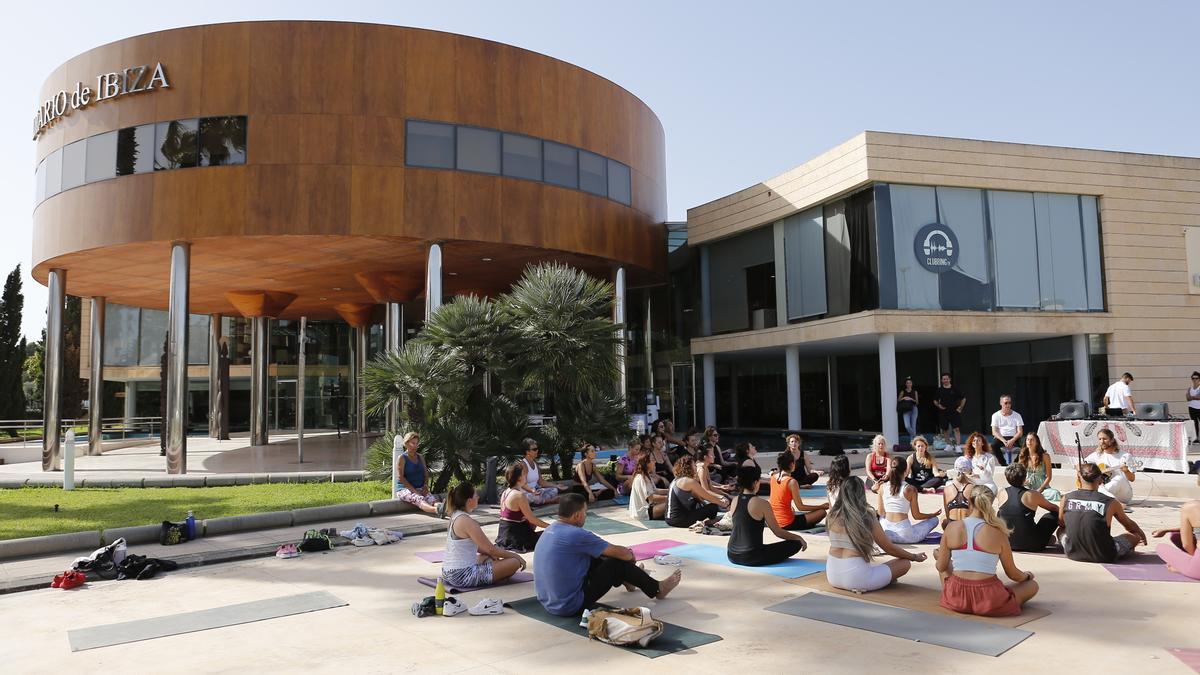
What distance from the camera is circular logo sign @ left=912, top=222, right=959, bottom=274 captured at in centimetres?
2175

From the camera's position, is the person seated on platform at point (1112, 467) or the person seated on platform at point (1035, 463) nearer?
the person seated on platform at point (1112, 467)

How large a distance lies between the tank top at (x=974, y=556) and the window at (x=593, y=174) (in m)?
17.3

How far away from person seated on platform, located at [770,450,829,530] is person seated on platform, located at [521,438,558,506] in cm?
408

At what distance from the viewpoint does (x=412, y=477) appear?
44.3ft

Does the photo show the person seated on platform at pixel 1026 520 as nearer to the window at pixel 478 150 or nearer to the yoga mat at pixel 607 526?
the yoga mat at pixel 607 526

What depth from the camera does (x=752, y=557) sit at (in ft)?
28.4

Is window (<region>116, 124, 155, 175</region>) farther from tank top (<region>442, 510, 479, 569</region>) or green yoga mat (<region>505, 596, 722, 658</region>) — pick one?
green yoga mat (<region>505, 596, 722, 658</region>)

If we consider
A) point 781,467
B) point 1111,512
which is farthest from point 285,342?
point 1111,512

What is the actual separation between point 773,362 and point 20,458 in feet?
92.9

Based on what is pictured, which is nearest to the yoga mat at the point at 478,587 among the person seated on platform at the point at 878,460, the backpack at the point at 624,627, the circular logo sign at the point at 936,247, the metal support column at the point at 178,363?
the backpack at the point at 624,627

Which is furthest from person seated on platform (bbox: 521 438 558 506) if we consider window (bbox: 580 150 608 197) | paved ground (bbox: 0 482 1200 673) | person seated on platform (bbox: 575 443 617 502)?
window (bbox: 580 150 608 197)

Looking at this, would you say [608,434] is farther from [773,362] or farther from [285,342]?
[285,342]

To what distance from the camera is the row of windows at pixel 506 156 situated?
19734 millimetres

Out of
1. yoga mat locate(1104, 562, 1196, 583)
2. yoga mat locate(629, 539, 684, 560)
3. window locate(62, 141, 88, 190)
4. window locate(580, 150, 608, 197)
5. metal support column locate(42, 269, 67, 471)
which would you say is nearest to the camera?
yoga mat locate(1104, 562, 1196, 583)
